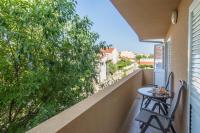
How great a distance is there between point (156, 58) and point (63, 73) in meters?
5.03

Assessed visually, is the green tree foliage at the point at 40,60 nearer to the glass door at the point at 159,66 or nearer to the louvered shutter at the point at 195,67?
→ the louvered shutter at the point at 195,67

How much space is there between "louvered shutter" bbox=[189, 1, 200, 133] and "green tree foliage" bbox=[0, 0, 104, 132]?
6.15 ft

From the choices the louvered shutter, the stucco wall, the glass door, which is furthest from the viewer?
the glass door

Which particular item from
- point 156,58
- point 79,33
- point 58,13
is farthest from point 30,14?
point 156,58

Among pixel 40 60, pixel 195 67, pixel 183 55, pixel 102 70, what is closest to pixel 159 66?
pixel 102 70

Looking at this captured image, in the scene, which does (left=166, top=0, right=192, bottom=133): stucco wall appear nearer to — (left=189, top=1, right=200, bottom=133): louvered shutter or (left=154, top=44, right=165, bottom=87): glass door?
(left=189, top=1, right=200, bottom=133): louvered shutter

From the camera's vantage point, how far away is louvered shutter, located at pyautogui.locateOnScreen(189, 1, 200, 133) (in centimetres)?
210

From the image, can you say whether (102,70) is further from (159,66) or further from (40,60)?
(159,66)

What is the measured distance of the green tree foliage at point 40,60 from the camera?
3.16 m

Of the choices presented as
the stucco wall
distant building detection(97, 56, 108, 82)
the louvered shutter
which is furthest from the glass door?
the louvered shutter

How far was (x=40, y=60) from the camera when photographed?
3428mm

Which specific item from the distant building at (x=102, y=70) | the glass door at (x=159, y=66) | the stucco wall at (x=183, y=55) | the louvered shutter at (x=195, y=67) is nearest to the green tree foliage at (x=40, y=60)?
the distant building at (x=102, y=70)

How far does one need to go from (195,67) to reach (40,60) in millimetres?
2269

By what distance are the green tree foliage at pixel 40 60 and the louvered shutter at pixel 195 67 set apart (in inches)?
73.8
